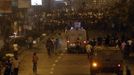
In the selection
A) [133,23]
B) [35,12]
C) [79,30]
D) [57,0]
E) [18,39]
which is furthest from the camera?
[57,0]

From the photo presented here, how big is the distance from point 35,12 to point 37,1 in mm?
11040

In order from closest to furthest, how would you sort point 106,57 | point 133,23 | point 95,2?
1. point 106,57
2. point 133,23
3. point 95,2

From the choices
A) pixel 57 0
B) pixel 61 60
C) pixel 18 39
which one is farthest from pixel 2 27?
pixel 57 0

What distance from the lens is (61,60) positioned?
45.5m

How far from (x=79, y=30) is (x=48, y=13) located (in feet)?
238

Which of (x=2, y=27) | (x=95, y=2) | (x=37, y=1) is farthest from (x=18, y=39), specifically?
(x=95, y=2)

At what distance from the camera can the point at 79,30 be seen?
2126 inches

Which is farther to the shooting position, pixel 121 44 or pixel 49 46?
pixel 49 46

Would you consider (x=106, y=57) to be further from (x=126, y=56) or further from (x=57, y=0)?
(x=57, y=0)

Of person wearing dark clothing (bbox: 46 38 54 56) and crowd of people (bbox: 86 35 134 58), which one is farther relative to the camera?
person wearing dark clothing (bbox: 46 38 54 56)

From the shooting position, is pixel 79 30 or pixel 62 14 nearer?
pixel 79 30

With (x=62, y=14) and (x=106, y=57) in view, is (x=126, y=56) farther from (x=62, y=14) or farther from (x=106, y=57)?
(x=62, y=14)

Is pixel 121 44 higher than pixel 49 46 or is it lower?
higher

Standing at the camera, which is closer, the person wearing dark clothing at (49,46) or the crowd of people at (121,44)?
the crowd of people at (121,44)
